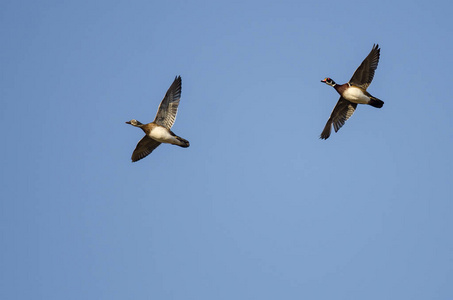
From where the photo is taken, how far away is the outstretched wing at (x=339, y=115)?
39.6 m

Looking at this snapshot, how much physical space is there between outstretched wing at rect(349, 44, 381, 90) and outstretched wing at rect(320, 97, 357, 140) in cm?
188

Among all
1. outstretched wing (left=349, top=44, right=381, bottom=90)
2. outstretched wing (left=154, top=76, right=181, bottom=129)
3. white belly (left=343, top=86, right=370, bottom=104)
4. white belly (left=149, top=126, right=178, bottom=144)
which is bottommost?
white belly (left=149, top=126, right=178, bottom=144)

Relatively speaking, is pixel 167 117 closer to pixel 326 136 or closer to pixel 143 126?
pixel 143 126

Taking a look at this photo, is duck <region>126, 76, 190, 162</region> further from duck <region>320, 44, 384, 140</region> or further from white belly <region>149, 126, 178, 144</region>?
duck <region>320, 44, 384, 140</region>

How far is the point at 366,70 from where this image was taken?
123 ft

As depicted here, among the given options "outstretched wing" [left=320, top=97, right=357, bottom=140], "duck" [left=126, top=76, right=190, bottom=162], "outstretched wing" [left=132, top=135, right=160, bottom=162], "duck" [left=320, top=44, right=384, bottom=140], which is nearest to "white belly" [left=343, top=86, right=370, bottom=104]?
"duck" [left=320, top=44, right=384, bottom=140]

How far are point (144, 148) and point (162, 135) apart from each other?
230 centimetres

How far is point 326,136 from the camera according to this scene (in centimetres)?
4056

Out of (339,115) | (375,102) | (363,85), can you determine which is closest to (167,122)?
(339,115)

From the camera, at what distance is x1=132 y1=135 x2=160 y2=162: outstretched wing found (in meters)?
37.7

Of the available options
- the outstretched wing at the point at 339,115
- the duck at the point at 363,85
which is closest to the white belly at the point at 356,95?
the duck at the point at 363,85

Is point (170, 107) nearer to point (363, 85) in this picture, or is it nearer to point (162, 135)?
point (162, 135)

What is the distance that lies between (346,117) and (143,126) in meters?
11.8

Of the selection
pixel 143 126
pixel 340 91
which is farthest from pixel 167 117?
pixel 340 91
